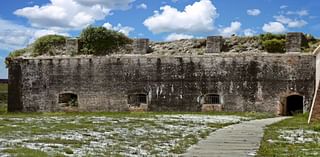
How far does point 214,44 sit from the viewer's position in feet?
108

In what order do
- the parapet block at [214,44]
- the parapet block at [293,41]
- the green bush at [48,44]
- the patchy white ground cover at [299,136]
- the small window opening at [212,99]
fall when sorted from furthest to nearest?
the green bush at [48,44], the parapet block at [214,44], the parapet block at [293,41], the small window opening at [212,99], the patchy white ground cover at [299,136]

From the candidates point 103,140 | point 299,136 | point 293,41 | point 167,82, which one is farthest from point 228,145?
point 293,41

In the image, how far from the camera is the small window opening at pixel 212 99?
102 ft

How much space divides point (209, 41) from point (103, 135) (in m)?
19.2

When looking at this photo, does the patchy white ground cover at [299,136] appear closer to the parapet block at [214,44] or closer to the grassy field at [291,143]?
the grassy field at [291,143]

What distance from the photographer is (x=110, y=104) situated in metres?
32.3

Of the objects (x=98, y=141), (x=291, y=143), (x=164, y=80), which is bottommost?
(x=291, y=143)

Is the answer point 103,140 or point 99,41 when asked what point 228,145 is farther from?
point 99,41

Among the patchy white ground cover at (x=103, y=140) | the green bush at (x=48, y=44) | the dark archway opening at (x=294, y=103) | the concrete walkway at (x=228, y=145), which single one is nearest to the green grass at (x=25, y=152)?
the patchy white ground cover at (x=103, y=140)

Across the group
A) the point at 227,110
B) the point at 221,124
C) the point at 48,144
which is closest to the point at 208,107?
the point at 227,110

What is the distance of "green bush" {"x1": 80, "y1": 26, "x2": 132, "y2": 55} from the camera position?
35.4 meters

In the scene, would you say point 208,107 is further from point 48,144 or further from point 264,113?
point 48,144

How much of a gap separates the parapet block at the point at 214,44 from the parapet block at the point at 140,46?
14.6ft

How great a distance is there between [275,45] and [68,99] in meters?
14.4
